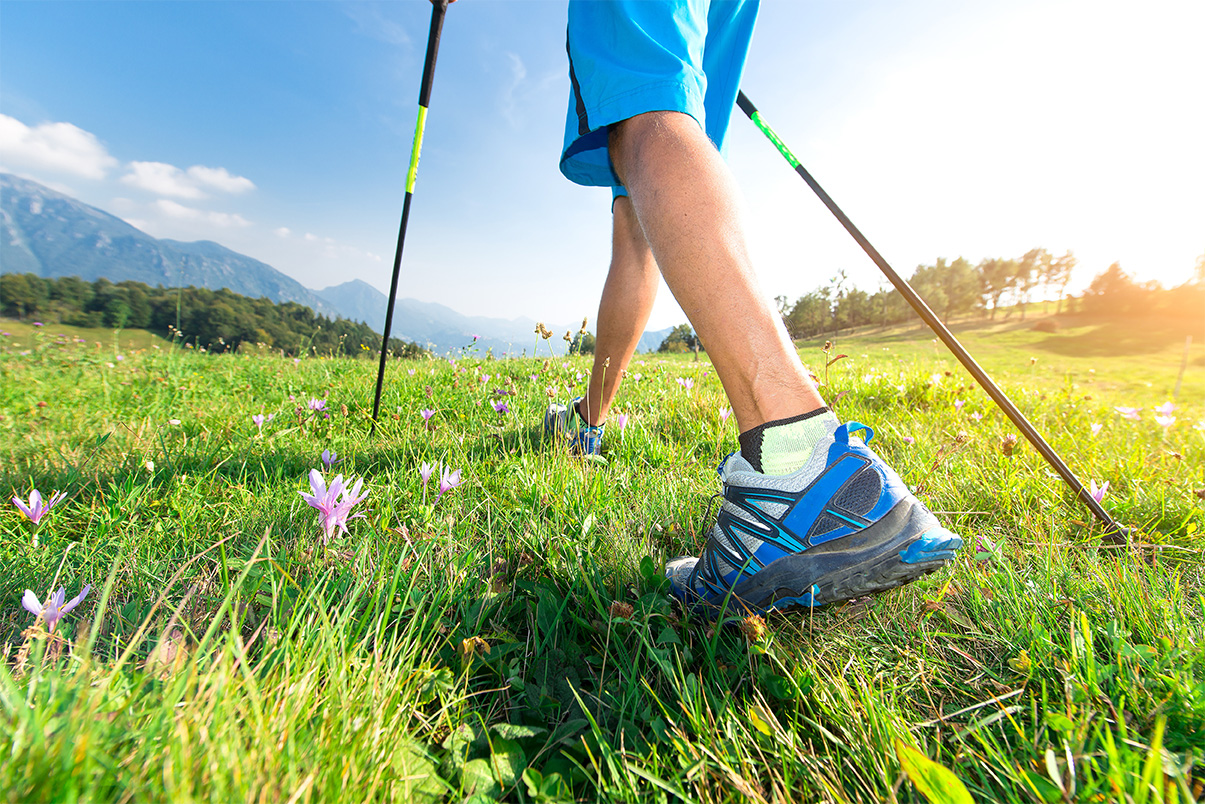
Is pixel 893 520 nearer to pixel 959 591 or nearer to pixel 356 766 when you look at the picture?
pixel 959 591

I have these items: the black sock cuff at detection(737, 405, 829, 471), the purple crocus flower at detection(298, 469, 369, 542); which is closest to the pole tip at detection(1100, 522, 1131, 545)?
the black sock cuff at detection(737, 405, 829, 471)

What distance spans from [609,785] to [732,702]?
0.32 m

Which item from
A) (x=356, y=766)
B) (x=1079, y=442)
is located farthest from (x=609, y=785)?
(x=1079, y=442)

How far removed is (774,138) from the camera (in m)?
2.51

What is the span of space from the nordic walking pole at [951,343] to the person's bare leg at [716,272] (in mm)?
975

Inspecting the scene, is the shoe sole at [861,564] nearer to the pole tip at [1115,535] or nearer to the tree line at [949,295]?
the pole tip at [1115,535]

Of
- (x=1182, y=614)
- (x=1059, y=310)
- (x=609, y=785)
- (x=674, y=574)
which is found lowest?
(x=609, y=785)

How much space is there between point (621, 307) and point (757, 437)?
1.38 metres

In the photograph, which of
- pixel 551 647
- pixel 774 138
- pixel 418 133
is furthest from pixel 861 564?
pixel 418 133

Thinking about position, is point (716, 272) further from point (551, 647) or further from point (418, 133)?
point (418, 133)

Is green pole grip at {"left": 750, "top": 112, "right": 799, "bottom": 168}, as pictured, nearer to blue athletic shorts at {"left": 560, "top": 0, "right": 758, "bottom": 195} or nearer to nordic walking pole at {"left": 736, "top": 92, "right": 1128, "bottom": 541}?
nordic walking pole at {"left": 736, "top": 92, "right": 1128, "bottom": 541}

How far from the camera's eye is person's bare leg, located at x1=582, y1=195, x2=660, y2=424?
2533 millimetres

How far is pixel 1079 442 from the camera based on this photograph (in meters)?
2.88

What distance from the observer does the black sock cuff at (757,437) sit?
51.3 inches
